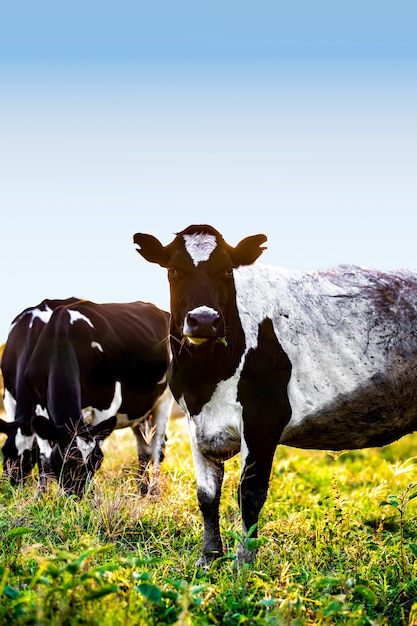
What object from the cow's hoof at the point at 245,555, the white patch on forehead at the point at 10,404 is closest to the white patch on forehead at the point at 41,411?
the white patch on forehead at the point at 10,404

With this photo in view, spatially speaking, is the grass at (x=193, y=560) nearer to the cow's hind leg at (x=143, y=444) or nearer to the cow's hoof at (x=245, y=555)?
the cow's hoof at (x=245, y=555)

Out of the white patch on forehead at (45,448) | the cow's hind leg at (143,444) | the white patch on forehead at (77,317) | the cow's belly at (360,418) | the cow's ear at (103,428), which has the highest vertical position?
the white patch on forehead at (77,317)

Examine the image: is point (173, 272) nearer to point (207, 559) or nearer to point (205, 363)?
point (205, 363)

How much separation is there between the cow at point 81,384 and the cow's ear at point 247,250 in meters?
2.81

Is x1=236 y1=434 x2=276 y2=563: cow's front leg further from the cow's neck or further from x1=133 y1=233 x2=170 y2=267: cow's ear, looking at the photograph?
x1=133 y1=233 x2=170 y2=267: cow's ear

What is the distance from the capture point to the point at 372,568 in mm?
5699

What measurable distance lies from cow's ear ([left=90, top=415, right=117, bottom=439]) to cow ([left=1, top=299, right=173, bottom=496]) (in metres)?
0.01

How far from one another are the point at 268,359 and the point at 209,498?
4.02 feet

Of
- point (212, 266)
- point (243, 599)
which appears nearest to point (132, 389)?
point (212, 266)

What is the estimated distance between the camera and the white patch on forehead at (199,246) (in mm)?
5574

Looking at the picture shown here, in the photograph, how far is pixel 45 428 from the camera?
794 cm

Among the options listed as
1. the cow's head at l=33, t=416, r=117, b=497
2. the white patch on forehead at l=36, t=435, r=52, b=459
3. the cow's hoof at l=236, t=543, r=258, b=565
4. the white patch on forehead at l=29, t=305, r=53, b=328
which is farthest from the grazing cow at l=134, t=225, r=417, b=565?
the white patch on forehead at l=29, t=305, r=53, b=328

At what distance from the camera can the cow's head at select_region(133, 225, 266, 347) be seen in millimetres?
5242

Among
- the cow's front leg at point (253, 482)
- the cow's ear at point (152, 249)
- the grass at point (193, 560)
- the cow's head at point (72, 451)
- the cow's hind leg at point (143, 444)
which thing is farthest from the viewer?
the cow's hind leg at point (143, 444)
